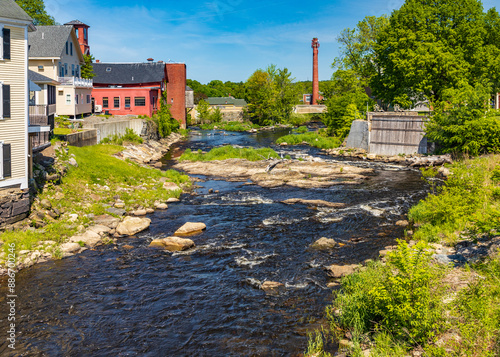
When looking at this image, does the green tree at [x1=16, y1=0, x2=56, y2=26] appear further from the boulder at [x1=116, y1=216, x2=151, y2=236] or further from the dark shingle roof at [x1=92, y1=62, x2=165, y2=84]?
→ the boulder at [x1=116, y1=216, x2=151, y2=236]

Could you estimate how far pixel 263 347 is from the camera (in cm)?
1073

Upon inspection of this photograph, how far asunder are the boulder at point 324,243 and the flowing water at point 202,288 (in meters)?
0.51

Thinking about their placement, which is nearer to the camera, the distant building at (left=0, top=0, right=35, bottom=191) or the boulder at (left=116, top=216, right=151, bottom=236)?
the distant building at (left=0, top=0, right=35, bottom=191)

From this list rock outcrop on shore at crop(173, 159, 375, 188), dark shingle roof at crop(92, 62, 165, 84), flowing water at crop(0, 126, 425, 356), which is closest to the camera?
flowing water at crop(0, 126, 425, 356)

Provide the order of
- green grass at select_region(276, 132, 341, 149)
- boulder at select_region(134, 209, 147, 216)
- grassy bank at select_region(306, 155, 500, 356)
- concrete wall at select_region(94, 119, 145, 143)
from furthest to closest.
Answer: green grass at select_region(276, 132, 341, 149)
concrete wall at select_region(94, 119, 145, 143)
boulder at select_region(134, 209, 147, 216)
grassy bank at select_region(306, 155, 500, 356)

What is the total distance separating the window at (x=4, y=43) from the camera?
1741 centimetres

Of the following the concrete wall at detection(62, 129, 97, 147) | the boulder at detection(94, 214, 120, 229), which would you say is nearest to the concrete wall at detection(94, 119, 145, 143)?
the concrete wall at detection(62, 129, 97, 147)

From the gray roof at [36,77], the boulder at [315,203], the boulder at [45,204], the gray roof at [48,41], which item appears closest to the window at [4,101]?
the boulder at [45,204]

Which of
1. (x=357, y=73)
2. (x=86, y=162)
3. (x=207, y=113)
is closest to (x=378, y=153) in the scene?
(x=357, y=73)

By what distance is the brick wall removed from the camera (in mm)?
71956

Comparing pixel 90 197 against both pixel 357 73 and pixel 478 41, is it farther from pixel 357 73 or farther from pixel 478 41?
Result: pixel 357 73

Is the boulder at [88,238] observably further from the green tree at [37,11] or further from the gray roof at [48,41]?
the green tree at [37,11]

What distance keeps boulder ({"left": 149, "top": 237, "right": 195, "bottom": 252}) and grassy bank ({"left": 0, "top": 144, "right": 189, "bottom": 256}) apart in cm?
398

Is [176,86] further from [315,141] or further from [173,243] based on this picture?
[173,243]
